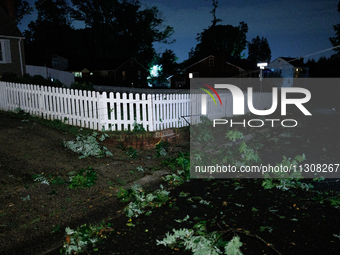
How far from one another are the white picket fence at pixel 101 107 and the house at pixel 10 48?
7.31 meters

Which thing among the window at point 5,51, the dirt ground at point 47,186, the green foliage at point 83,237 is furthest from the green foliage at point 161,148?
the window at point 5,51

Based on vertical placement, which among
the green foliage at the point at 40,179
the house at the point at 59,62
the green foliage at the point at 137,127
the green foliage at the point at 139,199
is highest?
the house at the point at 59,62

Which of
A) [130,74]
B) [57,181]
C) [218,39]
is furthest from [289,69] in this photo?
[57,181]

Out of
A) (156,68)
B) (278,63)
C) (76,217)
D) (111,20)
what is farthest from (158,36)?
(76,217)

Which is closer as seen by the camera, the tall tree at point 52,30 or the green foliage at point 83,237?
the green foliage at point 83,237

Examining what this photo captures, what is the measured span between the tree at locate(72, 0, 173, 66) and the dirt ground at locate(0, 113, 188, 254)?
49.0 meters

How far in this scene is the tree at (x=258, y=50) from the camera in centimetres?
11112

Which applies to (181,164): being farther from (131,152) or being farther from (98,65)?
(98,65)

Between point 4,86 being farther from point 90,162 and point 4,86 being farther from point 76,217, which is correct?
point 76,217

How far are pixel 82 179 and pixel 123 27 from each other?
5272cm

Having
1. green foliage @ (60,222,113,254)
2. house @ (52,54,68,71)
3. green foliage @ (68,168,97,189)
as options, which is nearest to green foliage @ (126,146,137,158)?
green foliage @ (68,168,97,189)

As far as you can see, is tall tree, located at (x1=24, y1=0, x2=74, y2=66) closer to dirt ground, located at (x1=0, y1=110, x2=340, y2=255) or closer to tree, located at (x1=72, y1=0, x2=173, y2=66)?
tree, located at (x1=72, y1=0, x2=173, y2=66)

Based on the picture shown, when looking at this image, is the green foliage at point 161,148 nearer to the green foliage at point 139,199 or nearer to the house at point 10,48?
the green foliage at point 139,199

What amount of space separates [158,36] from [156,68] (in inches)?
256
